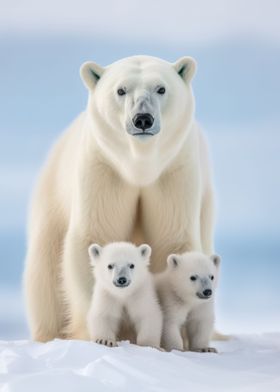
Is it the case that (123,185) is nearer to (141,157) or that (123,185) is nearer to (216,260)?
(141,157)

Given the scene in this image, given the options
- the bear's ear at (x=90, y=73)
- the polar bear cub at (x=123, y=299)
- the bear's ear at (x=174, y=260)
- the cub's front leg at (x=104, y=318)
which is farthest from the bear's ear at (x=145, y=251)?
the bear's ear at (x=90, y=73)

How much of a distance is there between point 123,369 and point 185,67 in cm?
208

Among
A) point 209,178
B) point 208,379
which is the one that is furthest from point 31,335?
point 208,379

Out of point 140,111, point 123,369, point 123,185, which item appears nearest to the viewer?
point 123,369

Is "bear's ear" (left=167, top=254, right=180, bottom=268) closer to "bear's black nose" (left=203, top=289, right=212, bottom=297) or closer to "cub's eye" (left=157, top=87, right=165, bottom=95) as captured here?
"bear's black nose" (left=203, top=289, right=212, bottom=297)

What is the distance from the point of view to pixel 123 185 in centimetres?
642

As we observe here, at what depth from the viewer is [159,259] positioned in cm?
661

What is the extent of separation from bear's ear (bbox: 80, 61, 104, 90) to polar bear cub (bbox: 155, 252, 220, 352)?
3.95 ft

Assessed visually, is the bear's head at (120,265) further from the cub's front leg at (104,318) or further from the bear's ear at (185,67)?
the bear's ear at (185,67)

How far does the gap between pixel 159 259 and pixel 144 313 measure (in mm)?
740

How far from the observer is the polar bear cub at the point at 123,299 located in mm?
5887

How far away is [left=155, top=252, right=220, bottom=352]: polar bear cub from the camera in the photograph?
6080 millimetres

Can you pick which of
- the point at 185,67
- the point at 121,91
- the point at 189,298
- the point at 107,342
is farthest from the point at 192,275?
the point at 185,67

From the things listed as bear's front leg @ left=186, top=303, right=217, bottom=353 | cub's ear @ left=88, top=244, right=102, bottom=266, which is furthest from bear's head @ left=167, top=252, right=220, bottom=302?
cub's ear @ left=88, top=244, right=102, bottom=266
